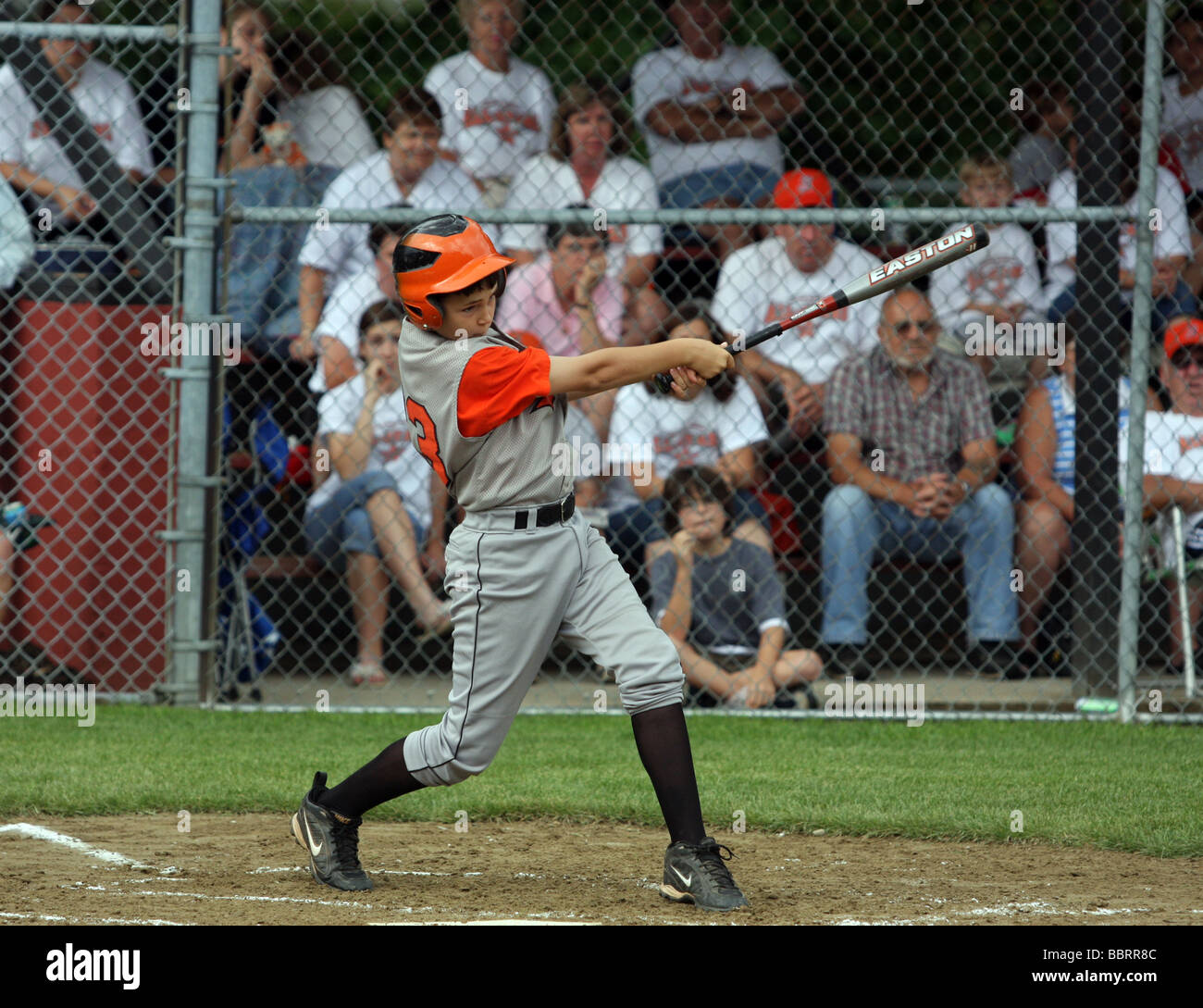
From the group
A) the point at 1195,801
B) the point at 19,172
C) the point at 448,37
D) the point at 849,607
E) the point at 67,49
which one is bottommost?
the point at 1195,801

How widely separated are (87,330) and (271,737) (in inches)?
77.4

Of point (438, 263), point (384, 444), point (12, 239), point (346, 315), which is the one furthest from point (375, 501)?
point (438, 263)

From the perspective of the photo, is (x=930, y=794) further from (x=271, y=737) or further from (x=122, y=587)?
(x=122, y=587)

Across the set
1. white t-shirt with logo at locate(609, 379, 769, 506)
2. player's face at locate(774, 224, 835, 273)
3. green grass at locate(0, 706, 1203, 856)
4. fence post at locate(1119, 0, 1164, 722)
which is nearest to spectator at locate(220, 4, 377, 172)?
white t-shirt with logo at locate(609, 379, 769, 506)

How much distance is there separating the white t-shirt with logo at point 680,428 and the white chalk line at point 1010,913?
10.6 feet

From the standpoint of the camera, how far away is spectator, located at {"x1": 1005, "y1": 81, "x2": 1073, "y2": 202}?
7.36 m

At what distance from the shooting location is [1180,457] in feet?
21.5

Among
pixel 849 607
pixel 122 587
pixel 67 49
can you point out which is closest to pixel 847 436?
pixel 849 607

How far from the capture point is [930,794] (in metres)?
4.73

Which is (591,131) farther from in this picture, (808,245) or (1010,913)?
(1010,913)

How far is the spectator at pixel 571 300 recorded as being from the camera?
258 inches

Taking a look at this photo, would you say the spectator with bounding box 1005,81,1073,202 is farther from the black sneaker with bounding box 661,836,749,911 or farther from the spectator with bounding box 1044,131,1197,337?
the black sneaker with bounding box 661,836,749,911

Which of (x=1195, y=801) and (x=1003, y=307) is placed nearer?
(x=1195, y=801)

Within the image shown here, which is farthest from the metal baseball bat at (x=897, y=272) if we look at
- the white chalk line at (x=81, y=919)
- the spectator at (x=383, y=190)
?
the spectator at (x=383, y=190)
